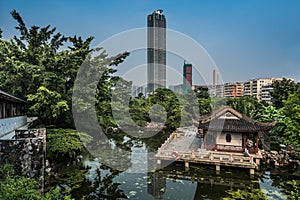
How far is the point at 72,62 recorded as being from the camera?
13.4 metres

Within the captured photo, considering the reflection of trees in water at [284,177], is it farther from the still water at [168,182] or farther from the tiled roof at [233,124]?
the tiled roof at [233,124]

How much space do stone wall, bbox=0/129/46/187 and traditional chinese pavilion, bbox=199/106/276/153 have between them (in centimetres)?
897

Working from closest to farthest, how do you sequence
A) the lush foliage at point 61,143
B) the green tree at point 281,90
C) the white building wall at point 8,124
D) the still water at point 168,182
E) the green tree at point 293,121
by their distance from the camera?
the white building wall at point 8,124, the still water at point 168,182, the lush foliage at point 61,143, the green tree at point 293,121, the green tree at point 281,90

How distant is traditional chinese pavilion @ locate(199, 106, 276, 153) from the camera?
12751 mm

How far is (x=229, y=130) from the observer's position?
12742 millimetres

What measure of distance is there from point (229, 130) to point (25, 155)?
10.2 metres

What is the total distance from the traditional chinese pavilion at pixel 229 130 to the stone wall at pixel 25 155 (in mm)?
8974

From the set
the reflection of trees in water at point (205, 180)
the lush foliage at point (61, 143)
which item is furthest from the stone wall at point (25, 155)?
the reflection of trees in water at point (205, 180)

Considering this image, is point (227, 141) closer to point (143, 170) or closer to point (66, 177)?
point (143, 170)

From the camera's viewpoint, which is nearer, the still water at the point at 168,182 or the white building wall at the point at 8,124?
the white building wall at the point at 8,124

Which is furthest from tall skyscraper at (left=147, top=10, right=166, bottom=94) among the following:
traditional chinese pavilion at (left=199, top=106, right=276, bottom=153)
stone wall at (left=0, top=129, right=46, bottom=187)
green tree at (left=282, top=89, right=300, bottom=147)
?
stone wall at (left=0, top=129, right=46, bottom=187)

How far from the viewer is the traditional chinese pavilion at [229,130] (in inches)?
502

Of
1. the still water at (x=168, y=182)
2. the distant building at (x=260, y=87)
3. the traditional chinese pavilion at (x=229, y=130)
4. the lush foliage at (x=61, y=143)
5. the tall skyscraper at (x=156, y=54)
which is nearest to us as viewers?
the still water at (x=168, y=182)

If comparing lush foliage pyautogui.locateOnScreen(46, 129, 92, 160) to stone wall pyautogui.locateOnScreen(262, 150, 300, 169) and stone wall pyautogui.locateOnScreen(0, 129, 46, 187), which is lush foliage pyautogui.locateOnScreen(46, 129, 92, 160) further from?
stone wall pyautogui.locateOnScreen(262, 150, 300, 169)
